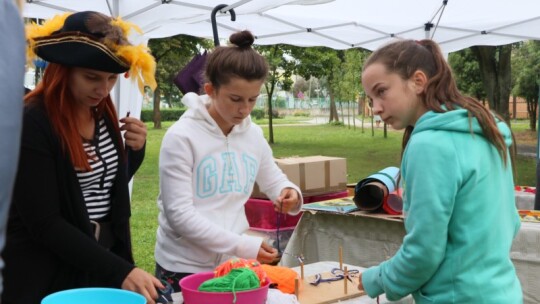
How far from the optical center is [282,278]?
1.84m

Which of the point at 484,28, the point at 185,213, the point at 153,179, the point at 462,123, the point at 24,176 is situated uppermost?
the point at 484,28

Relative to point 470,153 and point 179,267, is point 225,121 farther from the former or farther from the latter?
point 470,153

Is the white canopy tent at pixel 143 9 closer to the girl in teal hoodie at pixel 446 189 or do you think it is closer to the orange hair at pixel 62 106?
the orange hair at pixel 62 106

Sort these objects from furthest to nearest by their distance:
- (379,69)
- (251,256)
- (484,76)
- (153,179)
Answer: (484,76) < (153,179) < (251,256) < (379,69)

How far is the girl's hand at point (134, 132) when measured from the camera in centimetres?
193

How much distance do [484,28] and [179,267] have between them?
5.99 metres

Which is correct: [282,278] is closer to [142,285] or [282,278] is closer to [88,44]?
[142,285]

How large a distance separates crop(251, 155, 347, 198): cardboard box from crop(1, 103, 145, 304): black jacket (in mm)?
2107

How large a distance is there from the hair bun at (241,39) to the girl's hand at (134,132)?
413mm

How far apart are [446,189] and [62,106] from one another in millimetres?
973

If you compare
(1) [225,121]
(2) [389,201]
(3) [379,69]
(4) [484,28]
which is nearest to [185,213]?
(1) [225,121]

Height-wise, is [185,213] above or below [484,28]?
below

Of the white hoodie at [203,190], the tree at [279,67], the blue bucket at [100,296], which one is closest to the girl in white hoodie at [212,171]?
the white hoodie at [203,190]

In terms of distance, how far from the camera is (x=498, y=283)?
55.2 inches
